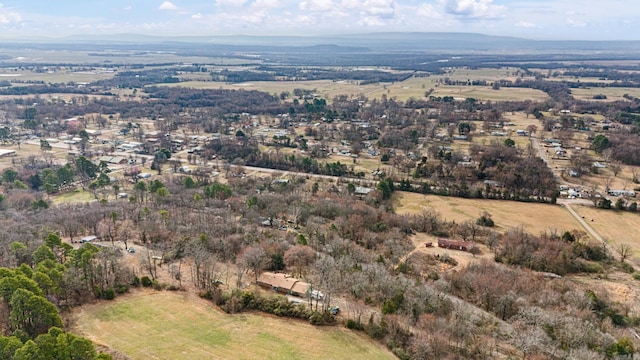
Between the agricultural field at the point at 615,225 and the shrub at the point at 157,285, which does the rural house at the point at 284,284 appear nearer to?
the shrub at the point at 157,285

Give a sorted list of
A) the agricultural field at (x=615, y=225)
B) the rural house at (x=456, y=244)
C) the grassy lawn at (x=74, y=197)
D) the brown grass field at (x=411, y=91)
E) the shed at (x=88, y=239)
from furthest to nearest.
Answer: the brown grass field at (x=411, y=91), the grassy lawn at (x=74, y=197), the agricultural field at (x=615, y=225), the rural house at (x=456, y=244), the shed at (x=88, y=239)

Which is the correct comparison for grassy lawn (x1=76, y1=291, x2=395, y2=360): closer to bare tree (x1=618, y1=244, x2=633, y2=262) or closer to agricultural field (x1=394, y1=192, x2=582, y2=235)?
agricultural field (x1=394, y1=192, x2=582, y2=235)

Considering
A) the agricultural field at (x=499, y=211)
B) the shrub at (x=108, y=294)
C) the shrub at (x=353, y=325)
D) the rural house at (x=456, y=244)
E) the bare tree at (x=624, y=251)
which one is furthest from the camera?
the agricultural field at (x=499, y=211)

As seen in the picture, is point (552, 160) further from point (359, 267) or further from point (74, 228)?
point (74, 228)

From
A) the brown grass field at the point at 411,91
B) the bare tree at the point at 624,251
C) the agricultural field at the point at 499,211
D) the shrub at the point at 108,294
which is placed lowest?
the bare tree at the point at 624,251

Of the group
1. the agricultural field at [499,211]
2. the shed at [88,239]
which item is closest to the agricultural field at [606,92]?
the agricultural field at [499,211]

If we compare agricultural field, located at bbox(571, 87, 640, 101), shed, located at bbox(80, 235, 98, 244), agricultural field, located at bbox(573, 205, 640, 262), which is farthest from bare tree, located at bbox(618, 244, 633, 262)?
agricultural field, located at bbox(571, 87, 640, 101)

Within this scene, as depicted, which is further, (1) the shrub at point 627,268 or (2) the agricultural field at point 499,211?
(2) the agricultural field at point 499,211

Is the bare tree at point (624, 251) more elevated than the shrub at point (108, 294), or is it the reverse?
the shrub at point (108, 294)
